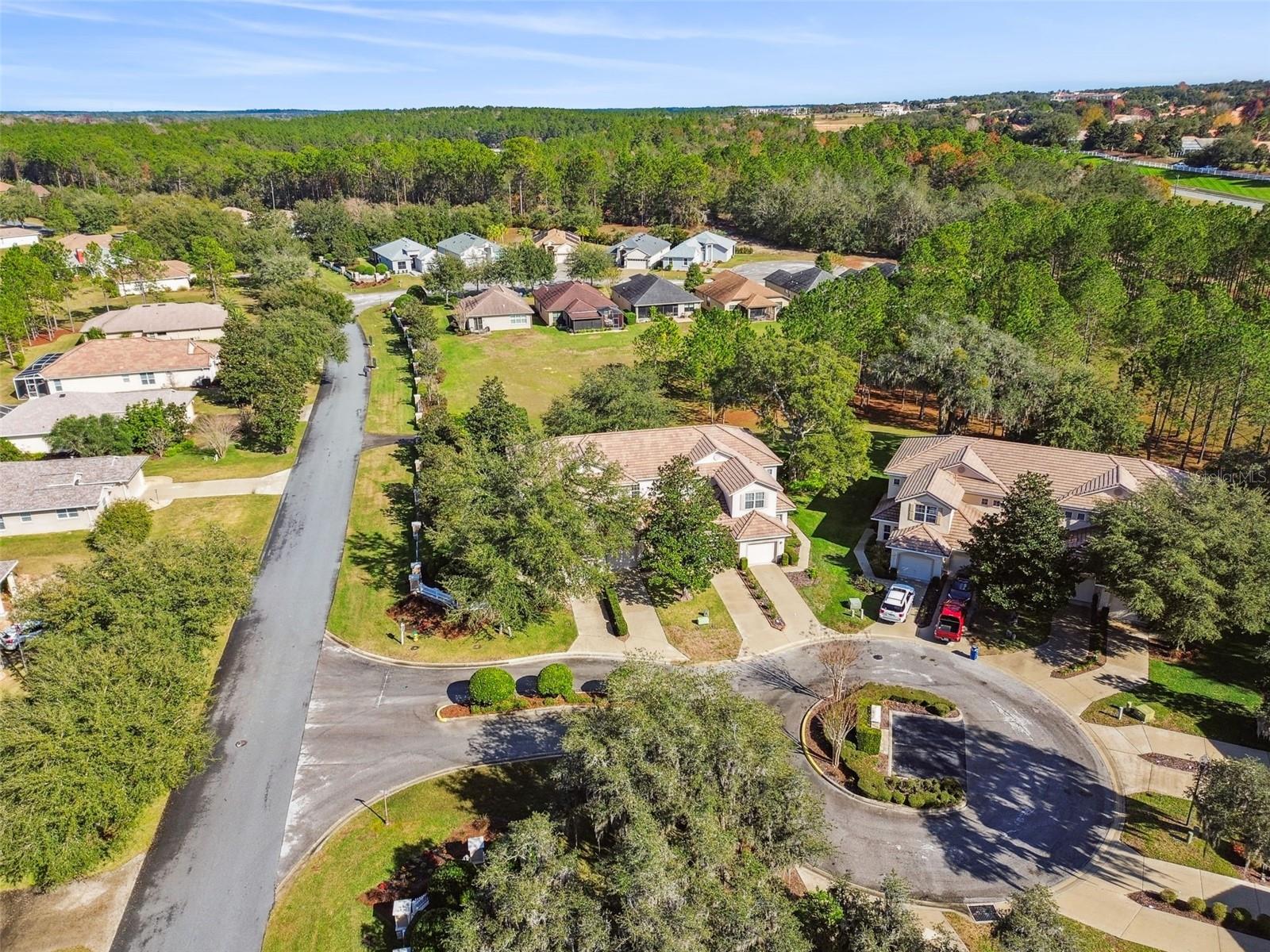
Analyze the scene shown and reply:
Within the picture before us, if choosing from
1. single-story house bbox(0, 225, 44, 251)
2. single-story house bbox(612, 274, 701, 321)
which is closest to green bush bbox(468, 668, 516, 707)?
single-story house bbox(612, 274, 701, 321)

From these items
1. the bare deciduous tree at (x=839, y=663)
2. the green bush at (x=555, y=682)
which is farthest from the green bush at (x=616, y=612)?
the bare deciduous tree at (x=839, y=663)

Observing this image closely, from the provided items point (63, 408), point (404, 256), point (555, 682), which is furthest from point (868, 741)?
point (404, 256)

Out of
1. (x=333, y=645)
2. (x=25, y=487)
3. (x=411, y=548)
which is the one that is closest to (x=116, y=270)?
(x=25, y=487)

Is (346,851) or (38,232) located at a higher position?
(38,232)

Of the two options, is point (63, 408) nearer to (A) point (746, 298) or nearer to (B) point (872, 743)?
(B) point (872, 743)

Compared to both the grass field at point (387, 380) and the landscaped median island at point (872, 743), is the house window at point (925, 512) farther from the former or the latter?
the grass field at point (387, 380)

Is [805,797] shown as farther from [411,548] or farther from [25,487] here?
[25,487]
